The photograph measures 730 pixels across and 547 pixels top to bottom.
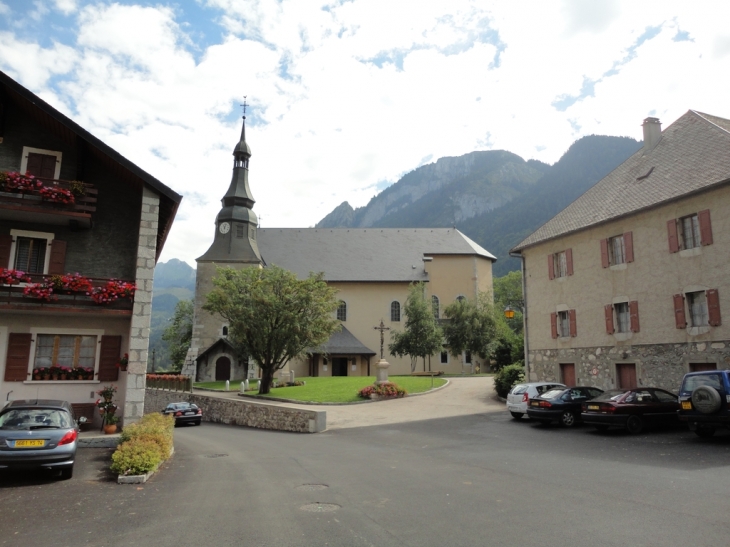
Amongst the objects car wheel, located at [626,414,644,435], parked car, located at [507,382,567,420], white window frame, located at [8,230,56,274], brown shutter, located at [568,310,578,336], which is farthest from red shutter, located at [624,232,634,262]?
white window frame, located at [8,230,56,274]

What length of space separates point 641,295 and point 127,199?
62.2 ft

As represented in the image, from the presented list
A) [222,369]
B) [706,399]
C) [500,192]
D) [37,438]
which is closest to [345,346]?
[222,369]

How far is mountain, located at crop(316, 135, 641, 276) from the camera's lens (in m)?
135

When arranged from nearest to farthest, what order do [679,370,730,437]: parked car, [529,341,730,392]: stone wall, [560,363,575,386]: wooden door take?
[679,370,730,437]: parked car < [529,341,730,392]: stone wall < [560,363,575,386]: wooden door

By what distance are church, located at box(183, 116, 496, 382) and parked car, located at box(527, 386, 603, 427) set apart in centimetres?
2651

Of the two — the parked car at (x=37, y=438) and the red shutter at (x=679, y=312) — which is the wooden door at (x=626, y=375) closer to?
the red shutter at (x=679, y=312)

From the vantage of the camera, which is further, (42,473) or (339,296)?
(339,296)

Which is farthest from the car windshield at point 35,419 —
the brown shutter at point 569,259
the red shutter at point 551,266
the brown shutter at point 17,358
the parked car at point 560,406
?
the red shutter at point 551,266

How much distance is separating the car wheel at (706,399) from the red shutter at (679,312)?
633cm

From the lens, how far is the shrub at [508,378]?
25969 millimetres

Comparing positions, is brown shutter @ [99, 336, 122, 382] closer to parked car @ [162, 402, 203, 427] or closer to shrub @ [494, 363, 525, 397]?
parked car @ [162, 402, 203, 427]

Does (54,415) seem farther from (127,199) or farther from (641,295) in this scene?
(641,295)

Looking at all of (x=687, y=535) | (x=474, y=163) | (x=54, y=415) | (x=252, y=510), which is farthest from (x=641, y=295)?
(x=474, y=163)

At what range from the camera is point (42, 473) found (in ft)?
34.4
